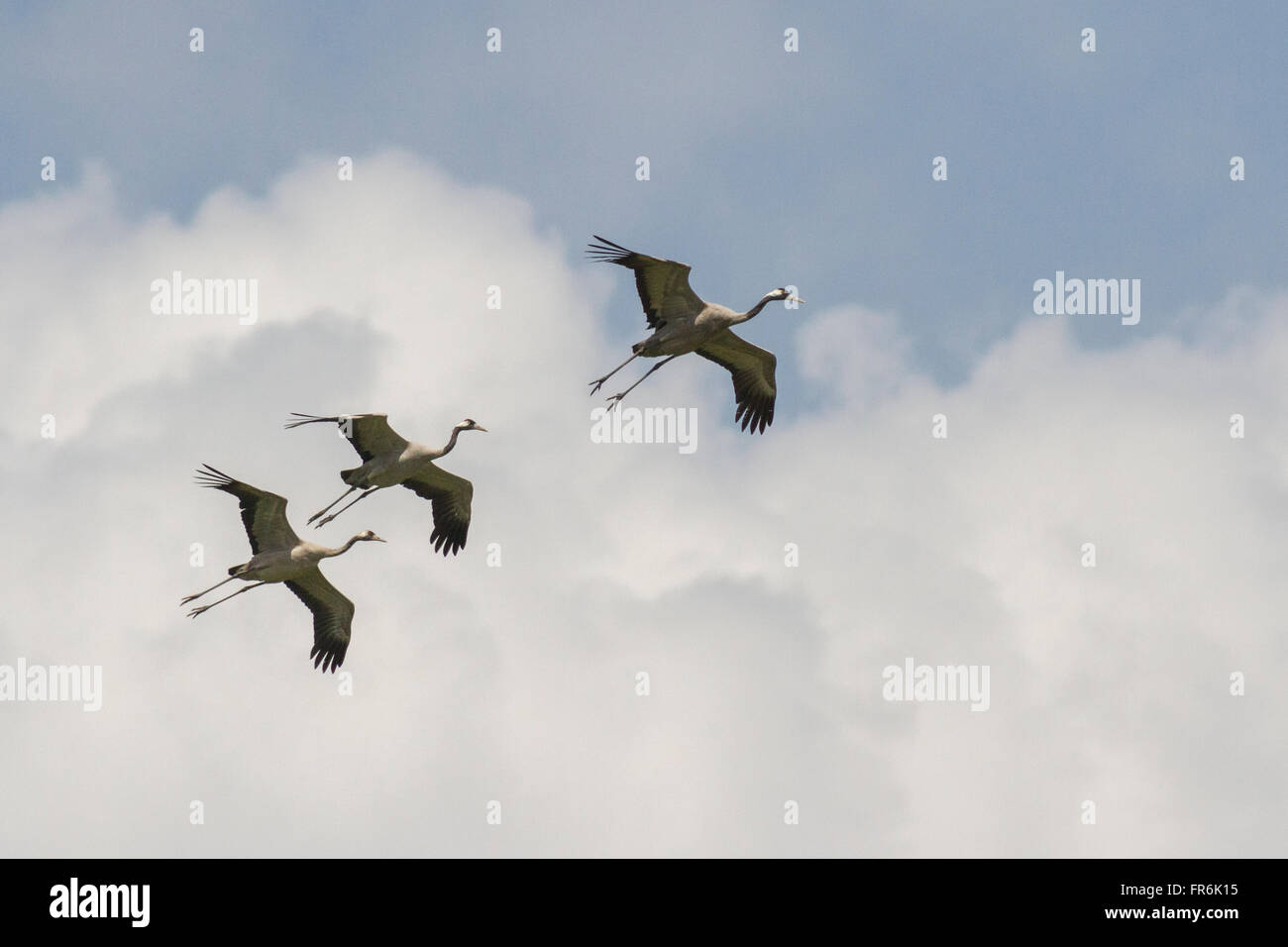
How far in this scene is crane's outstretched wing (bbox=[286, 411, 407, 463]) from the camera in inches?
1282

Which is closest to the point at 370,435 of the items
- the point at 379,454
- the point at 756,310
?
the point at 379,454

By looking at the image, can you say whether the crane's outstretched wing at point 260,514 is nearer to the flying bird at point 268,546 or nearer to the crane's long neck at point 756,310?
the flying bird at point 268,546

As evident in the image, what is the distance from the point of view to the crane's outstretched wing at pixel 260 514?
3216 centimetres

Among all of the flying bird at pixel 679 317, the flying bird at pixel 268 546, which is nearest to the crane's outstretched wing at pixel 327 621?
the flying bird at pixel 268 546

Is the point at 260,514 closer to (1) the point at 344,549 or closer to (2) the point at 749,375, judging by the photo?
(1) the point at 344,549

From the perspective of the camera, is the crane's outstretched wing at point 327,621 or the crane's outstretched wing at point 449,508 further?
the crane's outstretched wing at point 449,508

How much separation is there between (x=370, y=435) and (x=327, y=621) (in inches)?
159

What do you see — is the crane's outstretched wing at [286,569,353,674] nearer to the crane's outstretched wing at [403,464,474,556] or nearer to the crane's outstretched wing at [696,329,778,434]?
the crane's outstretched wing at [403,464,474,556]

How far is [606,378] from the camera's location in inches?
1344

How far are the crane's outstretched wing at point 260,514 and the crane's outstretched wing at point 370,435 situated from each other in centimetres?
163

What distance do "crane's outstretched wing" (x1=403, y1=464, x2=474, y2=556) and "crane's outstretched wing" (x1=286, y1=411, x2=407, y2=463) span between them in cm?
266

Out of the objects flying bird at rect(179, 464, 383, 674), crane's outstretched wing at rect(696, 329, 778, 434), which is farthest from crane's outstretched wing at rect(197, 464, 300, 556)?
crane's outstretched wing at rect(696, 329, 778, 434)
